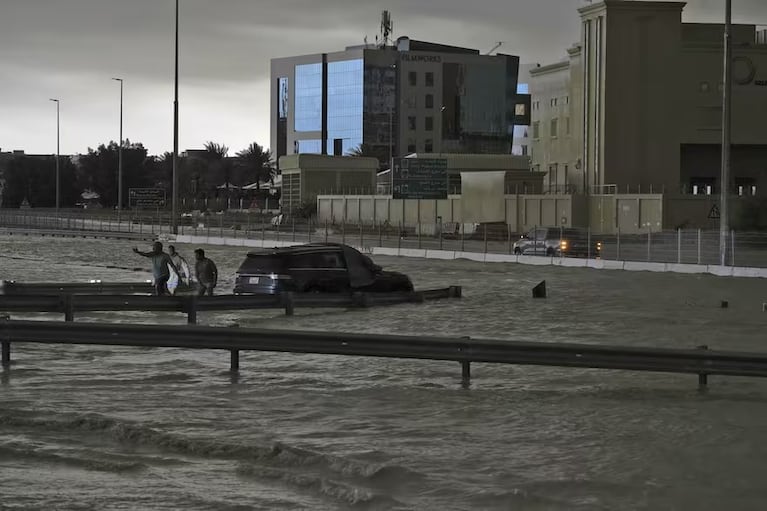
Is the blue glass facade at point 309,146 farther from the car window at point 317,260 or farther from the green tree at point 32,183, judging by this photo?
the car window at point 317,260

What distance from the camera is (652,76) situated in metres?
78.9

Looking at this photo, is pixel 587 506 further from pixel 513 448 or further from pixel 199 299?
pixel 199 299

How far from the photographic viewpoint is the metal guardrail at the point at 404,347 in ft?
41.3

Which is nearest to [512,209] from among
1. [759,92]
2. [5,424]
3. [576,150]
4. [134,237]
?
[576,150]

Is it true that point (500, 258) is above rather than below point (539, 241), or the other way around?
below

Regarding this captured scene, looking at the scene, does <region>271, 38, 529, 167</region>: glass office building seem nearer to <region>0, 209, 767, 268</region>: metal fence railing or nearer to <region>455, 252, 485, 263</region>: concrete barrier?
<region>0, 209, 767, 268</region>: metal fence railing

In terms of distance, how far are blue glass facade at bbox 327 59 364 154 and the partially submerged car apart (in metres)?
94.7

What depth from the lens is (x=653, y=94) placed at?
79.1m

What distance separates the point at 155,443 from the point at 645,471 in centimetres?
417

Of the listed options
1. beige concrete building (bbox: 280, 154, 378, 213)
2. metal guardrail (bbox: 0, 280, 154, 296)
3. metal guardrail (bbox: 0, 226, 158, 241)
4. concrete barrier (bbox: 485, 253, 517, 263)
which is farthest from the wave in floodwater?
beige concrete building (bbox: 280, 154, 378, 213)

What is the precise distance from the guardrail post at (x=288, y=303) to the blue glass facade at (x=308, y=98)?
12858 centimetres

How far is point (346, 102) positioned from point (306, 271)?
12407 cm

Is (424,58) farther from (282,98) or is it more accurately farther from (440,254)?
(440,254)

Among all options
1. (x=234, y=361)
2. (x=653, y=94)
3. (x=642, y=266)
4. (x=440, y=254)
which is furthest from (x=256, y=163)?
(x=234, y=361)
